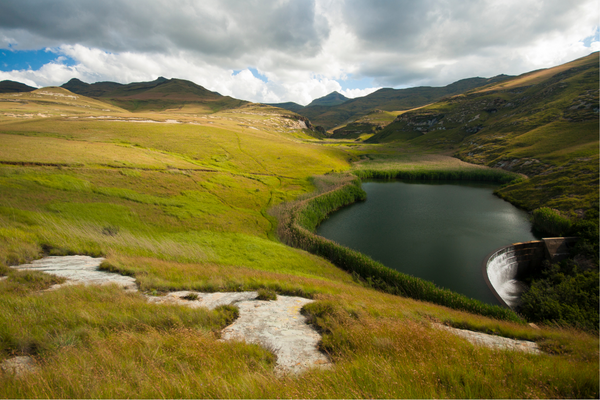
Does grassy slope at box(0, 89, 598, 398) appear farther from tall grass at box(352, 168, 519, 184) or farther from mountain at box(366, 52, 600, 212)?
tall grass at box(352, 168, 519, 184)

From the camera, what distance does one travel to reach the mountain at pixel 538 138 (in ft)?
138

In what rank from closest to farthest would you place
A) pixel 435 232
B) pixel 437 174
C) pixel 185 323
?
pixel 185 323 < pixel 435 232 < pixel 437 174

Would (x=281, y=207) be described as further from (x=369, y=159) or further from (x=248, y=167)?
(x=369, y=159)

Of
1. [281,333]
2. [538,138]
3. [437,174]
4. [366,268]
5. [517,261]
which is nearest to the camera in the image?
[281,333]

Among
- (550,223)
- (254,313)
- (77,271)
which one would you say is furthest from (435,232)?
(77,271)

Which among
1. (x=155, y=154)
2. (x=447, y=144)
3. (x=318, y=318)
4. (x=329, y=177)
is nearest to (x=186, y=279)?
(x=318, y=318)

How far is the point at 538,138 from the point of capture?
79.4 metres

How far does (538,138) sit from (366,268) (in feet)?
317

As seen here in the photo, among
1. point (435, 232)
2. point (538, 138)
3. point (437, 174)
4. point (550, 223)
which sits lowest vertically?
point (435, 232)

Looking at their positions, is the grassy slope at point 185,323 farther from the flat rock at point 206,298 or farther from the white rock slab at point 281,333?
the flat rock at point 206,298

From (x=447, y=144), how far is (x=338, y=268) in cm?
13641

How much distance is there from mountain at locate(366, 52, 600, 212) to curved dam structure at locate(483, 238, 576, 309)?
42.8ft

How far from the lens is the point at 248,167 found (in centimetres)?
5747

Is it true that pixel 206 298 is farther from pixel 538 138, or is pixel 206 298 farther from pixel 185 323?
pixel 538 138
